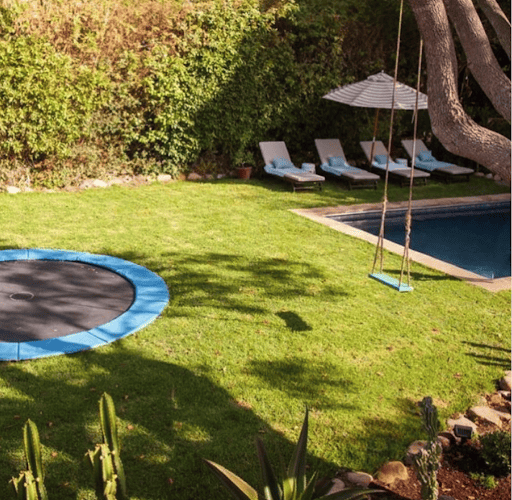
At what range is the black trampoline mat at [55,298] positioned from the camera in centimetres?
775

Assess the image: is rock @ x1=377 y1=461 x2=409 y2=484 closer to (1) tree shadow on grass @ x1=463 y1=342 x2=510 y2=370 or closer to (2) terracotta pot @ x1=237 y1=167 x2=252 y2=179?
(1) tree shadow on grass @ x1=463 y1=342 x2=510 y2=370

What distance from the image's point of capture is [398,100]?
16.5 m

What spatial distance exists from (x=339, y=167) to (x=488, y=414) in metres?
11.8

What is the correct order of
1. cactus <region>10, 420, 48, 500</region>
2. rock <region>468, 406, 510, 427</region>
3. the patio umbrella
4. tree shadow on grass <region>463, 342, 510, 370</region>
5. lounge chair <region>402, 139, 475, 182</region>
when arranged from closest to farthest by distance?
cactus <region>10, 420, 48, 500</region> < rock <region>468, 406, 510, 427</region> < tree shadow on grass <region>463, 342, 510, 370</region> < the patio umbrella < lounge chair <region>402, 139, 475, 182</region>

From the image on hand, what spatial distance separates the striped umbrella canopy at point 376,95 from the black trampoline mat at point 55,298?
9003mm

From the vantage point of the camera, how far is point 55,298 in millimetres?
8609

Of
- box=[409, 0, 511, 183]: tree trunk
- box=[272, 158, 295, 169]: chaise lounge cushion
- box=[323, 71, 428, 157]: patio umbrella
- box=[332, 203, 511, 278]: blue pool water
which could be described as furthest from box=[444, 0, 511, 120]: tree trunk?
box=[272, 158, 295, 169]: chaise lounge cushion

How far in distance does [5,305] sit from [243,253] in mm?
3876

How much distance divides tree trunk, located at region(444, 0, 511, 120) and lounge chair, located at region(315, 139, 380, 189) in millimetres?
11610

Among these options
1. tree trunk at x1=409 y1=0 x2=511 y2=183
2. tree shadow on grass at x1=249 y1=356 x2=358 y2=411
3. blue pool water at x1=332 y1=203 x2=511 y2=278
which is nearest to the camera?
tree trunk at x1=409 y1=0 x2=511 y2=183

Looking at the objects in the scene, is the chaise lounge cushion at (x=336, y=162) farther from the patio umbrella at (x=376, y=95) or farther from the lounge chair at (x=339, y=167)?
the patio umbrella at (x=376, y=95)

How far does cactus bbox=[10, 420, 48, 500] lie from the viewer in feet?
12.2

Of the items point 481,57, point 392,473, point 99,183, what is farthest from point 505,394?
point 99,183

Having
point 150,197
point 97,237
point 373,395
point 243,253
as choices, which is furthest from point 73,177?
point 373,395
